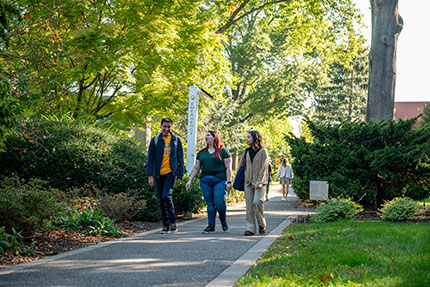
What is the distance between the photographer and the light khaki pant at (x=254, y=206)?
9.70m

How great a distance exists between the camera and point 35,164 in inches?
453

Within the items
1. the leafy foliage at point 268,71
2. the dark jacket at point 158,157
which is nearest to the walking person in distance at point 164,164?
the dark jacket at point 158,157

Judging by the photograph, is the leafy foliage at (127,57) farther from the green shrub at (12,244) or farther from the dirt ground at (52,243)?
the green shrub at (12,244)

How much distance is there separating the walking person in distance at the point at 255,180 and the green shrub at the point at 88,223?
241cm

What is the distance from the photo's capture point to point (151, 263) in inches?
257

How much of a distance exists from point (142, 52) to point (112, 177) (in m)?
5.89

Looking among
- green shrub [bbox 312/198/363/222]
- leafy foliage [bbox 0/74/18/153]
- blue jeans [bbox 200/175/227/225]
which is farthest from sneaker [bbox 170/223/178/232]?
leafy foliage [bbox 0/74/18/153]

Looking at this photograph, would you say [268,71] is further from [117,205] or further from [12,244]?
[12,244]

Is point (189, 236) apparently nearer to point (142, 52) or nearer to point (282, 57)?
point (142, 52)

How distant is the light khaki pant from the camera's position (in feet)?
31.8

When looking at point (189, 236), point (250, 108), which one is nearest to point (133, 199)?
point (189, 236)

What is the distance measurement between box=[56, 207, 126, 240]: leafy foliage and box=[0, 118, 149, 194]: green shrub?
205 cm

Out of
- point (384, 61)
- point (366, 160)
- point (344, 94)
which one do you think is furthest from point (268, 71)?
point (366, 160)

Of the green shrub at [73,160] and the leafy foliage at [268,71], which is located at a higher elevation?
the leafy foliage at [268,71]
